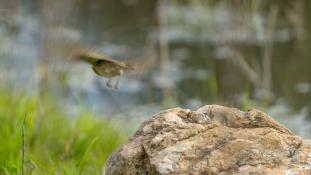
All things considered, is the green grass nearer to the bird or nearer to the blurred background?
the blurred background

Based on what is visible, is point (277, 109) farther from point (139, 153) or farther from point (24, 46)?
point (139, 153)

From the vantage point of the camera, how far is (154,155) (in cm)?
181

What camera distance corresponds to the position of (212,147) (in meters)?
1.86

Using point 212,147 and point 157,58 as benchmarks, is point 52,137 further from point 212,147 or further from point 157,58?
point 157,58

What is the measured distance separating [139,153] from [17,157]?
1298 mm

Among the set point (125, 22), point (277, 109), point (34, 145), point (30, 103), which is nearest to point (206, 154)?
point (34, 145)

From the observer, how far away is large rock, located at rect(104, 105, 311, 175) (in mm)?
1796

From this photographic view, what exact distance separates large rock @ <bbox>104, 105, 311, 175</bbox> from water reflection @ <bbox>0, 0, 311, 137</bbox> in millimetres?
2258

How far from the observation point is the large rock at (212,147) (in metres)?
1.80

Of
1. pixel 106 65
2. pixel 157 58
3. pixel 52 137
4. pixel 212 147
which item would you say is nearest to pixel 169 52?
pixel 157 58

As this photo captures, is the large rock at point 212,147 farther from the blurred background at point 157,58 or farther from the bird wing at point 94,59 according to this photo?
the blurred background at point 157,58

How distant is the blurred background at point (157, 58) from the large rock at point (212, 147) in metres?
1.82

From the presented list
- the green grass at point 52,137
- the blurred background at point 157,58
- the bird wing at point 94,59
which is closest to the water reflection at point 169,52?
the blurred background at point 157,58

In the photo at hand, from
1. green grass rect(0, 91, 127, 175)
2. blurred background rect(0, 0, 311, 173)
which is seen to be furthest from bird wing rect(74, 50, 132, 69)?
blurred background rect(0, 0, 311, 173)
